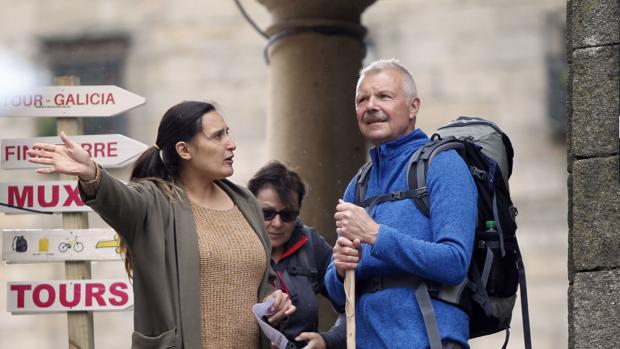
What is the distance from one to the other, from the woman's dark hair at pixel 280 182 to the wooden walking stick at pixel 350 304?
1.54 metres

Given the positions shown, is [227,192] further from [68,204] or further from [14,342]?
[14,342]

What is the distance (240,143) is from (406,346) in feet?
45.8

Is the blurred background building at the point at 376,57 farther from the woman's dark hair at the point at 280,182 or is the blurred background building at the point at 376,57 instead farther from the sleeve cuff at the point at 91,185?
the sleeve cuff at the point at 91,185

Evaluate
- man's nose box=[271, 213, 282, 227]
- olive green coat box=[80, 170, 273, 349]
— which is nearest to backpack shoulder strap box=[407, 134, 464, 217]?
olive green coat box=[80, 170, 273, 349]

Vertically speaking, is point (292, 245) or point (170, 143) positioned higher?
point (170, 143)

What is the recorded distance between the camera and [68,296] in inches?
325

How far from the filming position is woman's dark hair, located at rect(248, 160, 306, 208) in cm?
736

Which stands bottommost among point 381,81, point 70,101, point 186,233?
point 186,233

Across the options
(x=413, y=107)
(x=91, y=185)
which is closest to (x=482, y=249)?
(x=413, y=107)

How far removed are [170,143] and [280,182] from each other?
1.11 metres

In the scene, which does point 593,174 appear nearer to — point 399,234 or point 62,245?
point 399,234

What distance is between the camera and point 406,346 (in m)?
5.68

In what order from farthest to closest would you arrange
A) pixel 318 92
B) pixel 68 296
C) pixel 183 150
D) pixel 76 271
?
pixel 318 92, pixel 76 271, pixel 68 296, pixel 183 150

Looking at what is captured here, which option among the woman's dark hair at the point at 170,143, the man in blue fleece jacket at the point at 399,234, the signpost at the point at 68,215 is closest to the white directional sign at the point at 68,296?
the signpost at the point at 68,215
